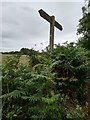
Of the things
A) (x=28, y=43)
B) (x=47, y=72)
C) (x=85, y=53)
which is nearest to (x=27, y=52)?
(x=28, y=43)

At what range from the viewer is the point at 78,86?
10.8 feet

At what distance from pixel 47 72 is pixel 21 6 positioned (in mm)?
1318

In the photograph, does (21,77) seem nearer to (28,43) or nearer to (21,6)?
(21,6)

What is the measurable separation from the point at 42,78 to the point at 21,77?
263 millimetres

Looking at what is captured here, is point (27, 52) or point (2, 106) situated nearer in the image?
point (2, 106)

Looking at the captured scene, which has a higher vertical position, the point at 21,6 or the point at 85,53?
the point at 21,6

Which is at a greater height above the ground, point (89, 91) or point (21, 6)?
point (21, 6)

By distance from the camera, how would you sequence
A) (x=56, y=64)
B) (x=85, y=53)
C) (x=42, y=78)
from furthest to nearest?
(x=85, y=53) < (x=56, y=64) < (x=42, y=78)

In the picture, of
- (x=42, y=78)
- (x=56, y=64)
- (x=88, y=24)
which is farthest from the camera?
(x=88, y=24)

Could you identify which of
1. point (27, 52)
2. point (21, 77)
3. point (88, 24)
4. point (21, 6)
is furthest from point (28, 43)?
point (88, 24)

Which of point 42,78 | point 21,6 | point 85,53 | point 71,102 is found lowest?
point 71,102

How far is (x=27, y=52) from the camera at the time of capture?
363 cm

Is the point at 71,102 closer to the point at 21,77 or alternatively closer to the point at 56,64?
the point at 56,64

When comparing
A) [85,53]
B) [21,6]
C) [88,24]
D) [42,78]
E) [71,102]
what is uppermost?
[88,24]
